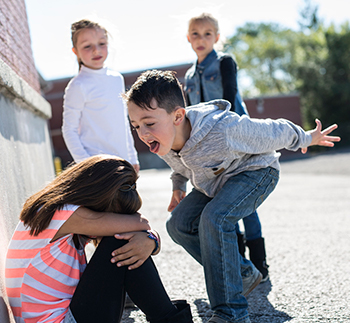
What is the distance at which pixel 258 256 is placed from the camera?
3.33m

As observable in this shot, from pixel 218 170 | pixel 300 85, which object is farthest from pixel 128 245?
pixel 300 85

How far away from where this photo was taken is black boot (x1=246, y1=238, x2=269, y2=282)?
333 centimetres

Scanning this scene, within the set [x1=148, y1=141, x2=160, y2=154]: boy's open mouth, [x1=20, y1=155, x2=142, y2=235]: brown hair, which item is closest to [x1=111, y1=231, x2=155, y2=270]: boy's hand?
[x1=20, y1=155, x2=142, y2=235]: brown hair

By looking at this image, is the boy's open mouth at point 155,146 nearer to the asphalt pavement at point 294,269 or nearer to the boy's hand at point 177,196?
the boy's hand at point 177,196

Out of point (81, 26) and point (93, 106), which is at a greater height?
point (81, 26)

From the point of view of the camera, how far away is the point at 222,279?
2.35 metres

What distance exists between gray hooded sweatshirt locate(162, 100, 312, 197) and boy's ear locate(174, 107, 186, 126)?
0.07 meters

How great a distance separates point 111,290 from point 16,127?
1909 mm

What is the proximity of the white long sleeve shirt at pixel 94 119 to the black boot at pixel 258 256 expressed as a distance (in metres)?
1.19

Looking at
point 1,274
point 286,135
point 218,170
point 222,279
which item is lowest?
point 222,279

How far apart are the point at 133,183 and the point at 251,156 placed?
81 cm

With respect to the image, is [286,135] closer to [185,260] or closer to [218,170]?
[218,170]

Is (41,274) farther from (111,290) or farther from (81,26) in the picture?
(81,26)

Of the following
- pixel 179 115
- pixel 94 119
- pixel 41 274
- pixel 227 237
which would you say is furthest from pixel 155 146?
pixel 94 119
